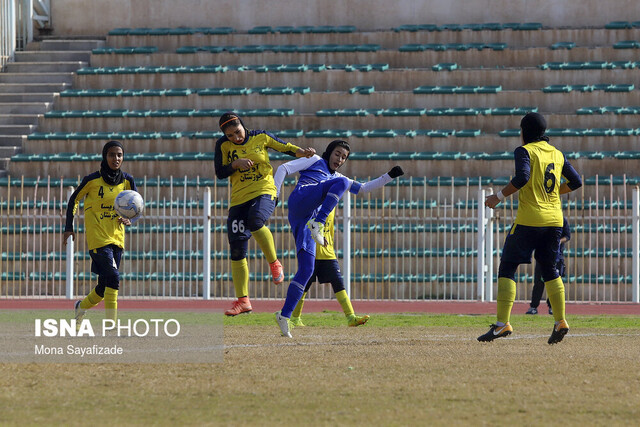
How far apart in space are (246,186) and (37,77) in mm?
17172

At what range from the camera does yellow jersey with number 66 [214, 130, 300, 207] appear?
1209cm

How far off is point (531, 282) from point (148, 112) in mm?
9957

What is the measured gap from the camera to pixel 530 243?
1006 centimetres

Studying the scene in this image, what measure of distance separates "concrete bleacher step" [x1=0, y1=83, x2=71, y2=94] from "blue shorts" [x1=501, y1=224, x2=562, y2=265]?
1894cm

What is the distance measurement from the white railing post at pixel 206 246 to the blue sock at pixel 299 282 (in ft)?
29.6

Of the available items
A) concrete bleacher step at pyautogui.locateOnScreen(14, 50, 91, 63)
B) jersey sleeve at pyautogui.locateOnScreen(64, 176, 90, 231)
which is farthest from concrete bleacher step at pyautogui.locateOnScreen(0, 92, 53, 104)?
jersey sleeve at pyautogui.locateOnScreen(64, 176, 90, 231)

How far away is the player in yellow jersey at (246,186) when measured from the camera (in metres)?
12.0

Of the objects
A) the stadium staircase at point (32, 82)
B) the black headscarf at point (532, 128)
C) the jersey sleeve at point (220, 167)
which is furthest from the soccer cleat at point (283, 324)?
the stadium staircase at point (32, 82)

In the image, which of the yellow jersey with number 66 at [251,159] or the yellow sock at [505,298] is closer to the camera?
the yellow sock at [505,298]

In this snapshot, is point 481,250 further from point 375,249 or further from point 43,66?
point 43,66

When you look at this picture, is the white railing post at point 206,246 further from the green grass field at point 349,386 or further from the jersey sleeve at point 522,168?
Result: the jersey sleeve at point 522,168

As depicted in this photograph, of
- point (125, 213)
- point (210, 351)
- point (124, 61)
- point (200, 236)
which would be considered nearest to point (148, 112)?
point (124, 61)

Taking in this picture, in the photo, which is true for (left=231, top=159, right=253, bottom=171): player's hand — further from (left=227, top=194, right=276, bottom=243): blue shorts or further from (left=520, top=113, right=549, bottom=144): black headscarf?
(left=520, top=113, right=549, bottom=144): black headscarf

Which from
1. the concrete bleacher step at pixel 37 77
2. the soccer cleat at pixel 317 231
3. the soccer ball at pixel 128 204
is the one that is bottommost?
the soccer cleat at pixel 317 231
